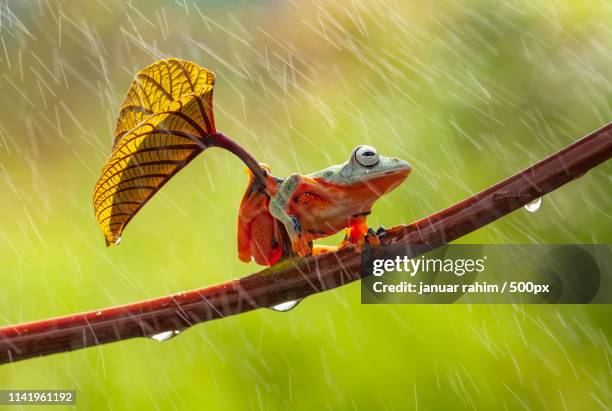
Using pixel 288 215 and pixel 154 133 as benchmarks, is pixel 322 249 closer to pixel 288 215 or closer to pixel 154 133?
pixel 288 215

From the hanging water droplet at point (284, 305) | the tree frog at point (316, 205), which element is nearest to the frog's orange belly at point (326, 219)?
the tree frog at point (316, 205)

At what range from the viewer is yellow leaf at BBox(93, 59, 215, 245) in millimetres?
982

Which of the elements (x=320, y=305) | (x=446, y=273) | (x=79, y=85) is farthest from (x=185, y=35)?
(x=446, y=273)

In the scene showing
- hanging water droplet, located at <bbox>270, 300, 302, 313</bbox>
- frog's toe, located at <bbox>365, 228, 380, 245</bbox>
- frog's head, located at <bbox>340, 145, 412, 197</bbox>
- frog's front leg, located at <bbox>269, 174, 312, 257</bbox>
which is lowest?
hanging water droplet, located at <bbox>270, 300, 302, 313</bbox>

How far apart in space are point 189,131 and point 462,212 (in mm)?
353

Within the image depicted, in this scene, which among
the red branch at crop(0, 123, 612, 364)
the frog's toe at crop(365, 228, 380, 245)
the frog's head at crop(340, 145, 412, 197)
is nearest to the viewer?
the red branch at crop(0, 123, 612, 364)

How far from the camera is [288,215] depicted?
114 centimetres

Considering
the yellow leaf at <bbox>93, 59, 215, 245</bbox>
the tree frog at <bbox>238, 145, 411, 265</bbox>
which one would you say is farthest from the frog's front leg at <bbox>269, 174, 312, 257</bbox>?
the yellow leaf at <bbox>93, 59, 215, 245</bbox>

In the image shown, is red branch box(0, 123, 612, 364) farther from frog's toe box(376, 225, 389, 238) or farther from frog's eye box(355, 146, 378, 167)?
frog's eye box(355, 146, 378, 167)

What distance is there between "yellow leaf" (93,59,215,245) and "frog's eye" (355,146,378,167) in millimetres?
240

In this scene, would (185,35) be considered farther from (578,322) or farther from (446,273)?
(446,273)

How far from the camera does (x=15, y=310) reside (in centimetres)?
347

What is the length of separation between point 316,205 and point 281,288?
20cm

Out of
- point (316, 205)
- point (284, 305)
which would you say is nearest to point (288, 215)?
point (316, 205)
